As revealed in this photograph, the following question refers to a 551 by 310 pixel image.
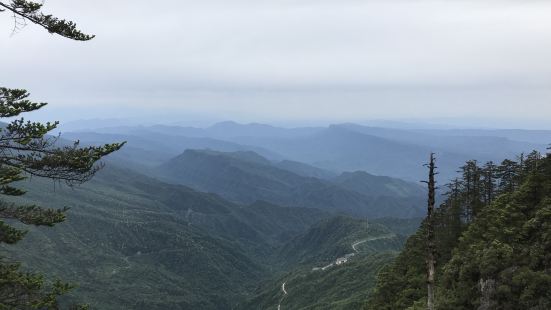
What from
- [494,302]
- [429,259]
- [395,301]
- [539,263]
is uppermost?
[429,259]

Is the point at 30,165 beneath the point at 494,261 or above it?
above

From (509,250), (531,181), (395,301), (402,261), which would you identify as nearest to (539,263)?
(509,250)

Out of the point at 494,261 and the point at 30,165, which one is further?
the point at 494,261

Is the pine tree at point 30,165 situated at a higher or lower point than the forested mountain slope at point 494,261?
higher

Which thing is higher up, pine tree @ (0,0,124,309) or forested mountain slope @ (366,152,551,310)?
pine tree @ (0,0,124,309)

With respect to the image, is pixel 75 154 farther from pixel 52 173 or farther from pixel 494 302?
pixel 494 302

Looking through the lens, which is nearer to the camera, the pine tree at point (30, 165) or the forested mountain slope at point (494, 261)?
the pine tree at point (30, 165)

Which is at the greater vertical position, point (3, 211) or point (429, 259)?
point (3, 211)

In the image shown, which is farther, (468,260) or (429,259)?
(468,260)
